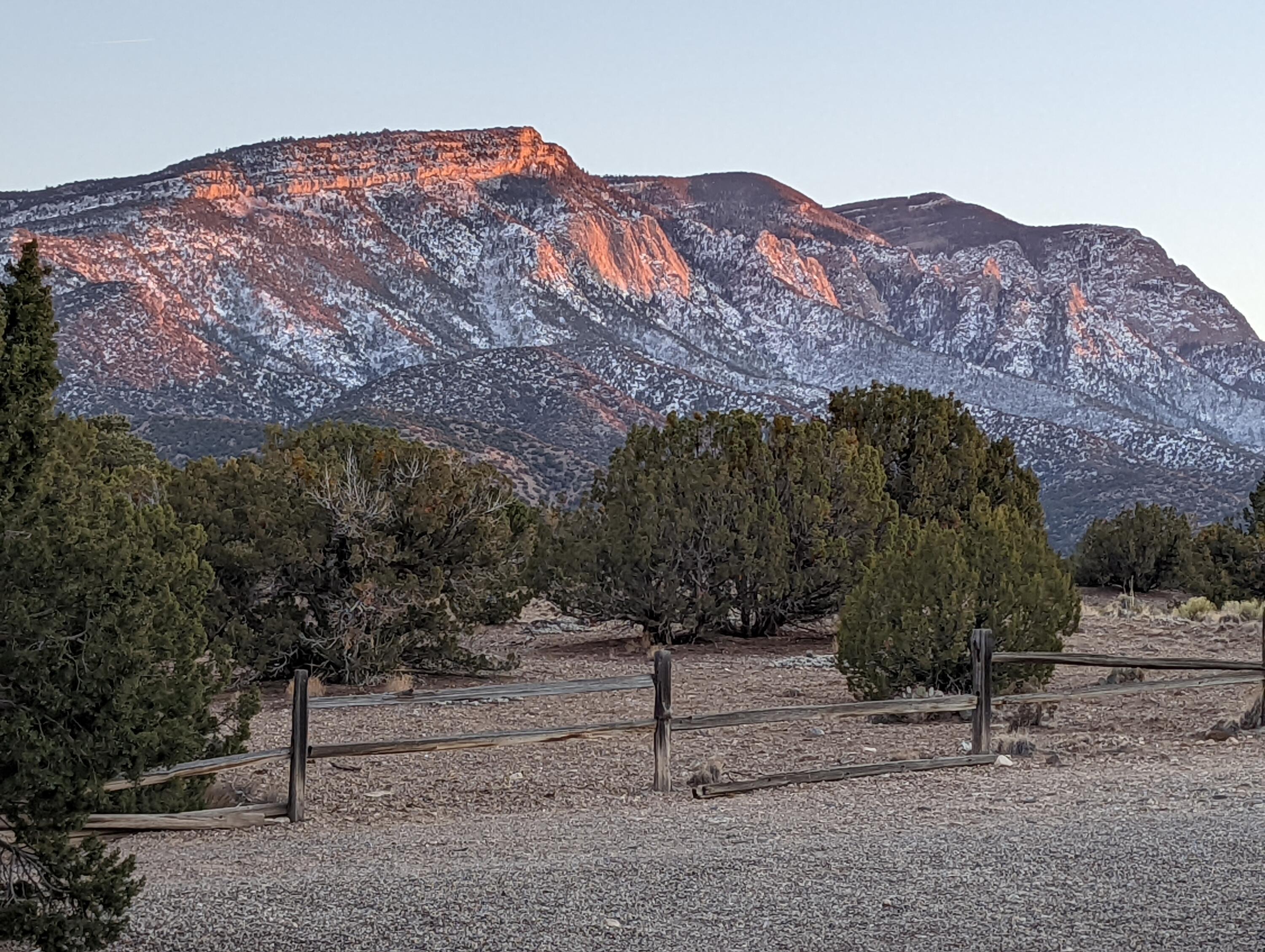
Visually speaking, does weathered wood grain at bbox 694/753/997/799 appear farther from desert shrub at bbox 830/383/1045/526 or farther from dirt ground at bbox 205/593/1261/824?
desert shrub at bbox 830/383/1045/526

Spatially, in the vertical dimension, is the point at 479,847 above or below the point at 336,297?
below

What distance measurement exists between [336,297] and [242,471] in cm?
8609

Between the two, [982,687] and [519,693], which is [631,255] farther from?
[519,693]

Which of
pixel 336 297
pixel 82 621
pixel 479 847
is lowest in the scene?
pixel 479 847

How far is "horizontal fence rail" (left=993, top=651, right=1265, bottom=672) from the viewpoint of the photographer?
1109 centimetres

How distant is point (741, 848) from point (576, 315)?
104 meters

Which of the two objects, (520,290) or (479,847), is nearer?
(479,847)

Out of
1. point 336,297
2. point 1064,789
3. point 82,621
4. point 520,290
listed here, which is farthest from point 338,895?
point 520,290

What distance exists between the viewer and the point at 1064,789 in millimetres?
9336

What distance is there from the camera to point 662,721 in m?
9.77

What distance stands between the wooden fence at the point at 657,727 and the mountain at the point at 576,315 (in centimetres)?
5057

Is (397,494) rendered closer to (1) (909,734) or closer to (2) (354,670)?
(2) (354,670)

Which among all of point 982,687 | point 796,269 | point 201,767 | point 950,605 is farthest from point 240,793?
point 796,269

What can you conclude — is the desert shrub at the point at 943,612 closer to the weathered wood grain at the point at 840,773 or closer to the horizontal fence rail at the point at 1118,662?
the horizontal fence rail at the point at 1118,662
